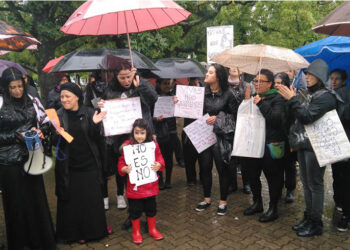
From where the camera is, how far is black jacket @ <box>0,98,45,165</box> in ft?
11.5

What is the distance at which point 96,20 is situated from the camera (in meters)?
4.18

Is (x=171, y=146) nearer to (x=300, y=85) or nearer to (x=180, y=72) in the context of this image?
(x=180, y=72)

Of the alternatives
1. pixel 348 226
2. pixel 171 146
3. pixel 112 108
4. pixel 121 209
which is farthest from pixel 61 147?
pixel 348 226

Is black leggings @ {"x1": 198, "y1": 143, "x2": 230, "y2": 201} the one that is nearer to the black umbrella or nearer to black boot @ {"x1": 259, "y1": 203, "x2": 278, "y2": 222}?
black boot @ {"x1": 259, "y1": 203, "x2": 278, "y2": 222}

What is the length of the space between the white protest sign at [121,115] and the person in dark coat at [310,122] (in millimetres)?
1759

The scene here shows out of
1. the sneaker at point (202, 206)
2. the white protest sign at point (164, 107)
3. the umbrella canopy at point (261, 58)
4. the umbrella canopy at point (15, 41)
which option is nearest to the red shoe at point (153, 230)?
the sneaker at point (202, 206)

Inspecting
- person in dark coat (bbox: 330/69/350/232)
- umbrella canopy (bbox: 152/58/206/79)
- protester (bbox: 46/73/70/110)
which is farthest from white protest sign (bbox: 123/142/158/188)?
protester (bbox: 46/73/70/110)

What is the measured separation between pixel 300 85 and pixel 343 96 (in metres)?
1.64

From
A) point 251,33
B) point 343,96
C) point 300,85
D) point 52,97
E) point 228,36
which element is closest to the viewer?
point 343,96

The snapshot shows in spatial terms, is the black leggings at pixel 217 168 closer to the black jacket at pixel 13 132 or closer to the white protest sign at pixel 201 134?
the white protest sign at pixel 201 134

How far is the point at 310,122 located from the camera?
12.2 feet

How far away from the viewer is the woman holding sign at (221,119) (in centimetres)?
449

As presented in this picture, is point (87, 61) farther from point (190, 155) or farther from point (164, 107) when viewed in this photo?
point (190, 155)

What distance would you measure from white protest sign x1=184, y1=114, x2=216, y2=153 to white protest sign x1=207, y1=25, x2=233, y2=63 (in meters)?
3.25
